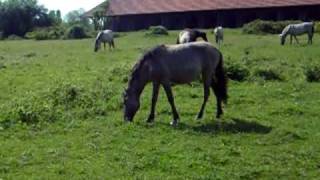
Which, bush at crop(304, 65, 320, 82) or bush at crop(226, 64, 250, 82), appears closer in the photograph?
bush at crop(304, 65, 320, 82)

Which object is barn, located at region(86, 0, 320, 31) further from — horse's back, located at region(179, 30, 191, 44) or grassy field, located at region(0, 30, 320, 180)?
grassy field, located at region(0, 30, 320, 180)

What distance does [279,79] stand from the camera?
70.7 ft

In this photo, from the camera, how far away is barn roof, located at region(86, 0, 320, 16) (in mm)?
71244

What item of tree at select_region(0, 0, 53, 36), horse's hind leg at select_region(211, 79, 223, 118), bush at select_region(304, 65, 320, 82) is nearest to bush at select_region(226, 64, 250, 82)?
bush at select_region(304, 65, 320, 82)

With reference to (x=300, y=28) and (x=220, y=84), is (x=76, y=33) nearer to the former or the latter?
(x=300, y=28)

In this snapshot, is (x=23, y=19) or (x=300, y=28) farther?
(x=23, y=19)

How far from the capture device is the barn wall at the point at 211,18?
235ft

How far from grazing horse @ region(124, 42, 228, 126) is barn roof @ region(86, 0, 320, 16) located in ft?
184

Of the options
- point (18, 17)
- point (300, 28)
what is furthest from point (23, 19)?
point (300, 28)

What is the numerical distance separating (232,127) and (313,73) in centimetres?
828

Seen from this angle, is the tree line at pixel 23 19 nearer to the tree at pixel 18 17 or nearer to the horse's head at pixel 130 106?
the tree at pixel 18 17

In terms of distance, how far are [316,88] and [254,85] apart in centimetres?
215

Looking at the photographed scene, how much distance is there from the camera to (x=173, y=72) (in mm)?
14898

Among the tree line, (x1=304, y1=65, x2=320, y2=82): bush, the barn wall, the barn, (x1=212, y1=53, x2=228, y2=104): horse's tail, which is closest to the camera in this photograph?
(x1=212, y1=53, x2=228, y2=104): horse's tail
